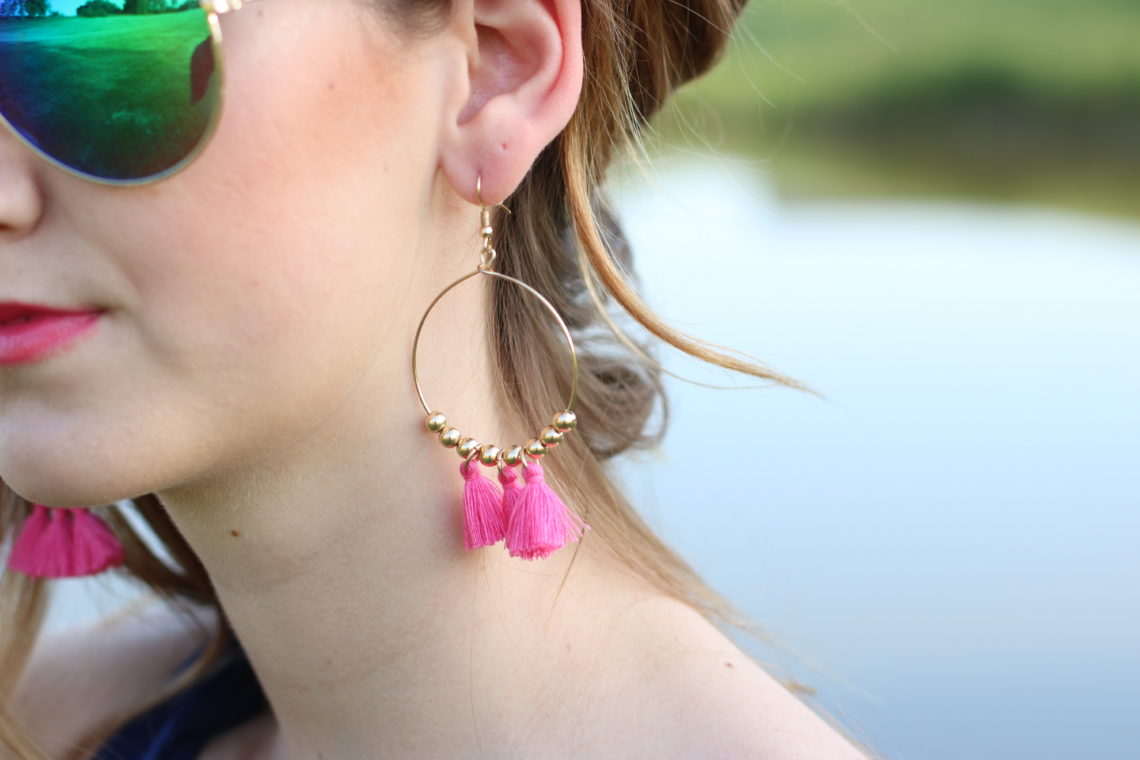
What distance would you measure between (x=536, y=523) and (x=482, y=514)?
69mm

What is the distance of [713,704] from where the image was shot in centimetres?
137

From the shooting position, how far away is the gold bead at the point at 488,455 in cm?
133

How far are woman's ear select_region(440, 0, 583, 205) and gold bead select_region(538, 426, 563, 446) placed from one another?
0.27 meters

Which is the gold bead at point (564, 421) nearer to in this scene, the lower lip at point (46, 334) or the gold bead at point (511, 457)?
the gold bead at point (511, 457)

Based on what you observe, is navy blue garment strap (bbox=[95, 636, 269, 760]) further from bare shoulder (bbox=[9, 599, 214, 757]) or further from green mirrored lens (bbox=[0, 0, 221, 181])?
green mirrored lens (bbox=[0, 0, 221, 181])

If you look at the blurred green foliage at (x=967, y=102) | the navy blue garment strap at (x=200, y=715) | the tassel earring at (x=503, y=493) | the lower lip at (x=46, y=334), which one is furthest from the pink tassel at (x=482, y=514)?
the blurred green foliage at (x=967, y=102)

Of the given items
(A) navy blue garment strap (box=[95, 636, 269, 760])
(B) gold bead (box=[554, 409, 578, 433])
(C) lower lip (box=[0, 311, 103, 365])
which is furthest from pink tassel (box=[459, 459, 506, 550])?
(A) navy blue garment strap (box=[95, 636, 269, 760])

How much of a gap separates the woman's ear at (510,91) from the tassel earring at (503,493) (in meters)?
0.04

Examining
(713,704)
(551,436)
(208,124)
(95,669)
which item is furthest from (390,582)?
(95,669)

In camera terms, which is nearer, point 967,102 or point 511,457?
point 511,457

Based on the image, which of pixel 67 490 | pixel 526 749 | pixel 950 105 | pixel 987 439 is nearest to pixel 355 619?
pixel 526 749

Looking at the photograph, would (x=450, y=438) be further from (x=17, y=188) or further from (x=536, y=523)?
(x=17, y=188)

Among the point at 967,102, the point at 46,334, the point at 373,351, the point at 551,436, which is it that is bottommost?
the point at 967,102

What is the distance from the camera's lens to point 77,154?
3.61ft
